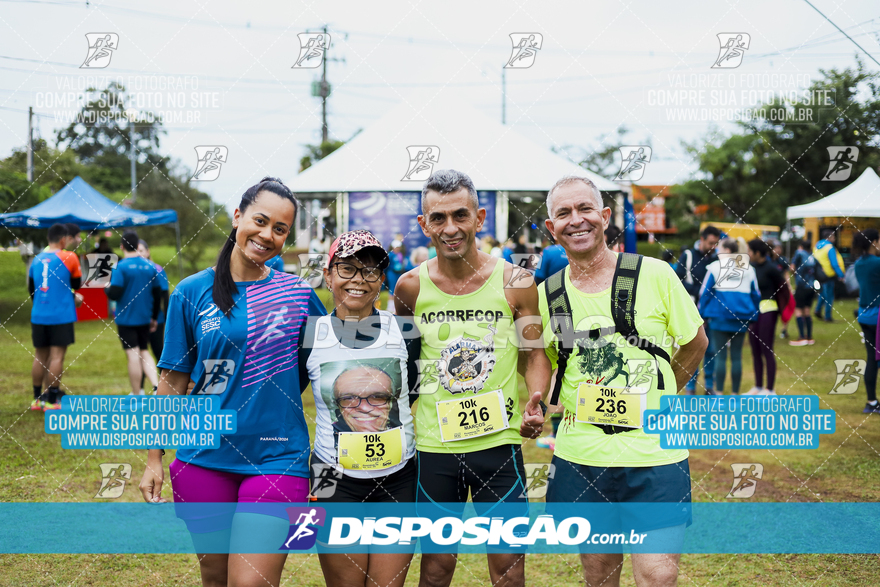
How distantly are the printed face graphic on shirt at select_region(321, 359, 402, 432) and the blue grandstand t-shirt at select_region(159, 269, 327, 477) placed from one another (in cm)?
15

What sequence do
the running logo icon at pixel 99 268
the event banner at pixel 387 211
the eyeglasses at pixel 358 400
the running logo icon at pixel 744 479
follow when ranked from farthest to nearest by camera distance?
the event banner at pixel 387 211, the running logo icon at pixel 99 268, the running logo icon at pixel 744 479, the eyeglasses at pixel 358 400

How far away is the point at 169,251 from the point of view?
23.9 metres

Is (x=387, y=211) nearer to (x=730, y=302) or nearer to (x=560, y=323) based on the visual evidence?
(x=730, y=302)

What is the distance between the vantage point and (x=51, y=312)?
6.61 m

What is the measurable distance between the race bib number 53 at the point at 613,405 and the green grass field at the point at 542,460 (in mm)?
1610

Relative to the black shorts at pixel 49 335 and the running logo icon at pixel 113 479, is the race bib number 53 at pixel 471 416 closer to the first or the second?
the running logo icon at pixel 113 479

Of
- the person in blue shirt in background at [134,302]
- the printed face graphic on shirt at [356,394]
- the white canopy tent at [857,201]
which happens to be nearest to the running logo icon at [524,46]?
the printed face graphic on shirt at [356,394]

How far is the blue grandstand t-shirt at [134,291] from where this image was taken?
6.69 meters

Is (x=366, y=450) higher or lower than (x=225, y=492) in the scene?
higher

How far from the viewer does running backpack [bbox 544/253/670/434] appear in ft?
7.73

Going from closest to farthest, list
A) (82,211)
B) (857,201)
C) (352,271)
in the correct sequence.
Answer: (352,271), (857,201), (82,211)

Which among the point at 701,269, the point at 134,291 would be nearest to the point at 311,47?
the point at 134,291

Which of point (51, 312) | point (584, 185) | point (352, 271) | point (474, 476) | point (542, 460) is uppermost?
point (584, 185)

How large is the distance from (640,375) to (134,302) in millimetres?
5953
